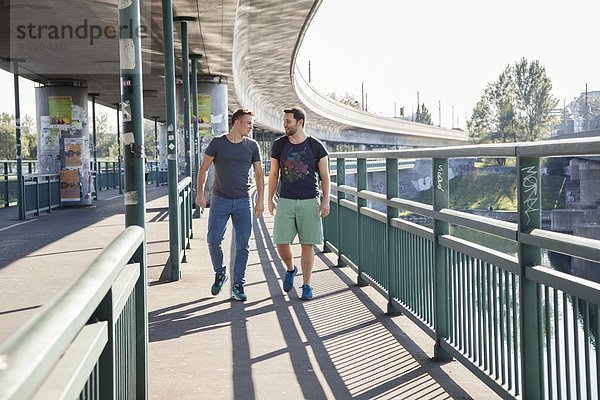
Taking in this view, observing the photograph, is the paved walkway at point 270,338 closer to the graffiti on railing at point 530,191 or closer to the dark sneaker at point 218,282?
the dark sneaker at point 218,282

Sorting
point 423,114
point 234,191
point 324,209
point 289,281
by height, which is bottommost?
point 289,281

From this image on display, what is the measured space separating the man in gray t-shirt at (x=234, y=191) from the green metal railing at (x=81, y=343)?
4.24 meters

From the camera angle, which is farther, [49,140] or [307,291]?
[49,140]

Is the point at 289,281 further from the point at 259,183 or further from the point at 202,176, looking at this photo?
the point at 202,176

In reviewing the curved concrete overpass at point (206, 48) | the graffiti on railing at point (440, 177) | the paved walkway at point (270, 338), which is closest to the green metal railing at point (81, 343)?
the paved walkway at point (270, 338)

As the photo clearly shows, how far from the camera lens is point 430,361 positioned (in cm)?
550

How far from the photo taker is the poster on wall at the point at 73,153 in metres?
23.2

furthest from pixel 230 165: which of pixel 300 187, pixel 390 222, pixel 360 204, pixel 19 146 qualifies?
pixel 19 146

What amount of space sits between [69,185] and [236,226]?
16.0 meters

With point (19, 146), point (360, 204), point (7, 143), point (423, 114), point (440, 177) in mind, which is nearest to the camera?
point (440, 177)

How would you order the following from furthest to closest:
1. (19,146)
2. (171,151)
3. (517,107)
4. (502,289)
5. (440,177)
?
(517,107) < (19,146) < (171,151) < (440,177) < (502,289)

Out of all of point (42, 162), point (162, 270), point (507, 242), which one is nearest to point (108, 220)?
point (42, 162)

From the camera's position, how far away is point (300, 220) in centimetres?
786

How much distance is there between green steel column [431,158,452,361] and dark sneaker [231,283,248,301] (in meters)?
2.72
